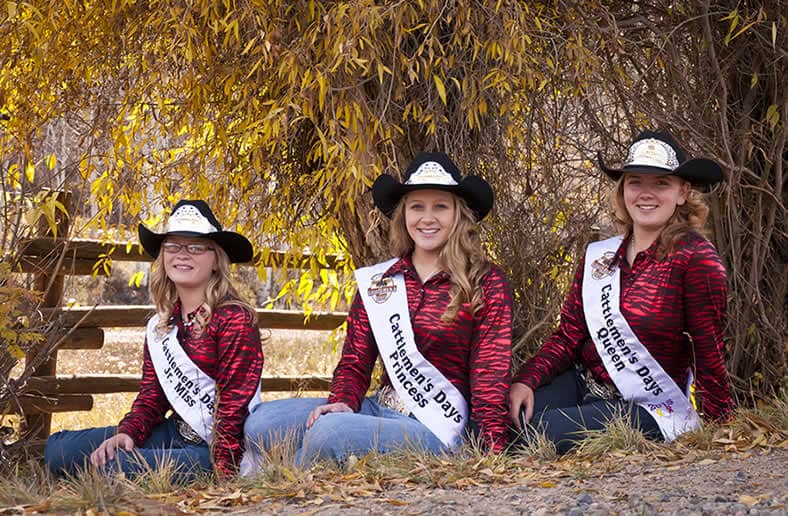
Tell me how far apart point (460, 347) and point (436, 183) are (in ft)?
2.01

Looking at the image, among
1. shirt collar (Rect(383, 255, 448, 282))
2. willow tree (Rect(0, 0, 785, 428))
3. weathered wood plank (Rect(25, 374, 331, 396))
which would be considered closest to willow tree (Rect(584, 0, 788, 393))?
willow tree (Rect(0, 0, 785, 428))

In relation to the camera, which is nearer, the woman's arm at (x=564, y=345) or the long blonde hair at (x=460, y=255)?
the long blonde hair at (x=460, y=255)

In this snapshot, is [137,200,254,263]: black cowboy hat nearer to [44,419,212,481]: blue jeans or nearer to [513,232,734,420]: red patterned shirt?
[44,419,212,481]: blue jeans

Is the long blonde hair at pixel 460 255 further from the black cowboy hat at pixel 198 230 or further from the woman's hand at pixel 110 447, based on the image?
the woman's hand at pixel 110 447

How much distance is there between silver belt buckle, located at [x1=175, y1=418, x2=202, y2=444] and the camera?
4.24 m

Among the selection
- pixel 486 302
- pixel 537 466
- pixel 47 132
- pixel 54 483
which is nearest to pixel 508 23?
pixel 486 302

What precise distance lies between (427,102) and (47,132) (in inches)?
151

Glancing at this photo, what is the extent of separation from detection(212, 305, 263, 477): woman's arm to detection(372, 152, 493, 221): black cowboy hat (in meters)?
0.71

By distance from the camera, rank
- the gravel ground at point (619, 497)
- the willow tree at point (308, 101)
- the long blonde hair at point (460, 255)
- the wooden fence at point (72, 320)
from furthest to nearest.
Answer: the wooden fence at point (72, 320), the willow tree at point (308, 101), the long blonde hair at point (460, 255), the gravel ground at point (619, 497)

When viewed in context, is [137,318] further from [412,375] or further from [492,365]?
[492,365]

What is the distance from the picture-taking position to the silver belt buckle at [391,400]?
4184 millimetres

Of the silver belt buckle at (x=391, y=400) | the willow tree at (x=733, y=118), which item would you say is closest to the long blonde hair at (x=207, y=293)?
the silver belt buckle at (x=391, y=400)

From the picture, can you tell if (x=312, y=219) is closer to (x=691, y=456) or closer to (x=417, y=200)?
(x=417, y=200)

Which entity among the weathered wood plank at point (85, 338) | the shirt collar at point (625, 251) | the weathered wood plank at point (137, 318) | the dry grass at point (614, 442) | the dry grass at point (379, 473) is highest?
the shirt collar at point (625, 251)
